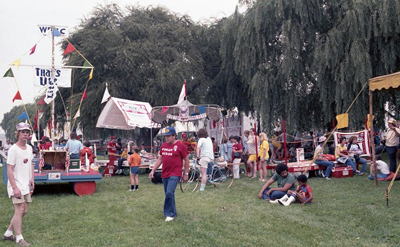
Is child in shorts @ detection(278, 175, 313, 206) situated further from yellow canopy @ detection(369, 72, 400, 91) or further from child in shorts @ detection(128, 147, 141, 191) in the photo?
child in shorts @ detection(128, 147, 141, 191)

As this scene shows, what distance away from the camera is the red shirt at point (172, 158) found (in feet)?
23.7

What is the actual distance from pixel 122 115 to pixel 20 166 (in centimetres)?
1291

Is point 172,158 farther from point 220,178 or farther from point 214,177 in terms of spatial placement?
point 220,178

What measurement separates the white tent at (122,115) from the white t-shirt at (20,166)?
1108 cm

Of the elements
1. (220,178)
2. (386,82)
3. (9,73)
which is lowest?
(220,178)

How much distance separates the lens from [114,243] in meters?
5.74

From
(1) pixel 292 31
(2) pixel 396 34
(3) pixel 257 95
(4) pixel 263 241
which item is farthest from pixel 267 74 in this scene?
(4) pixel 263 241

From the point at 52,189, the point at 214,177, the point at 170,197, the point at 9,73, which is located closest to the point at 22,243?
the point at 170,197

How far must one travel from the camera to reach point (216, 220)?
277 inches

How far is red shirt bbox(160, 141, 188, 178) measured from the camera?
284 inches

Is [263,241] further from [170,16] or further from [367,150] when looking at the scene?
[170,16]

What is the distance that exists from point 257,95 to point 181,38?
9.02 metres

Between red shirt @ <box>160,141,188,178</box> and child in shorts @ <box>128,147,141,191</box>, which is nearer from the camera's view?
red shirt @ <box>160,141,188,178</box>

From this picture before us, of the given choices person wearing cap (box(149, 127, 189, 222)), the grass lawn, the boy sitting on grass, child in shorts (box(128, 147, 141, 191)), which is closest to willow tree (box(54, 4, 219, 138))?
child in shorts (box(128, 147, 141, 191))
